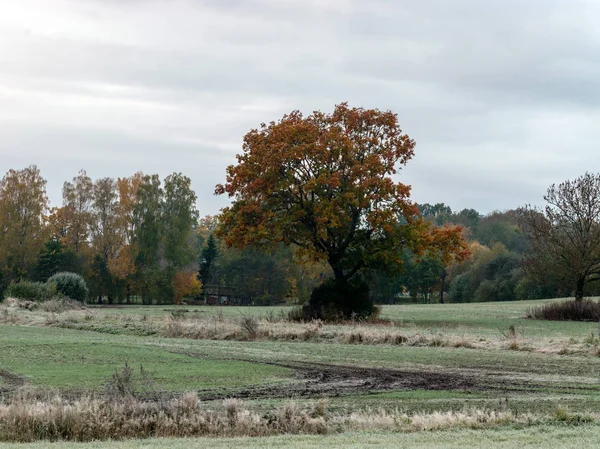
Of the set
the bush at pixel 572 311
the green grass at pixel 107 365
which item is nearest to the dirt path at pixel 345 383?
the green grass at pixel 107 365

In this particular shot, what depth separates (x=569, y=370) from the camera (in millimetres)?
23000

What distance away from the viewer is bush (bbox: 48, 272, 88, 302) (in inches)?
2746

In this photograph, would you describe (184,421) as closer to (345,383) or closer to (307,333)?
(345,383)

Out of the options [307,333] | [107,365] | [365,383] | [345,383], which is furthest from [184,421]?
[307,333]

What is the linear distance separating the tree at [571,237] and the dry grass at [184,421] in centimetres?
4214

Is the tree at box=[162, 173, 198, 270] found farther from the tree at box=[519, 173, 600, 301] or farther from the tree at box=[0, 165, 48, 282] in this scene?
the tree at box=[519, 173, 600, 301]

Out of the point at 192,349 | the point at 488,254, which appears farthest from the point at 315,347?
the point at 488,254

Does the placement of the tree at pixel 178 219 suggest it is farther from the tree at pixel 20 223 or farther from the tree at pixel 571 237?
the tree at pixel 571 237

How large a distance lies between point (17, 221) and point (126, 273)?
566 inches

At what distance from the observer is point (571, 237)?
54.0 m

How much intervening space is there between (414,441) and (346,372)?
10.9 metres

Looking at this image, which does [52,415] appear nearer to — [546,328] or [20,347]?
[20,347]

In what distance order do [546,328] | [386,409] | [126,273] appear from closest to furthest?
1. [386,409]
2. [546,328]
3. [126,273]

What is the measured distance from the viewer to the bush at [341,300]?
45719 millimetres
